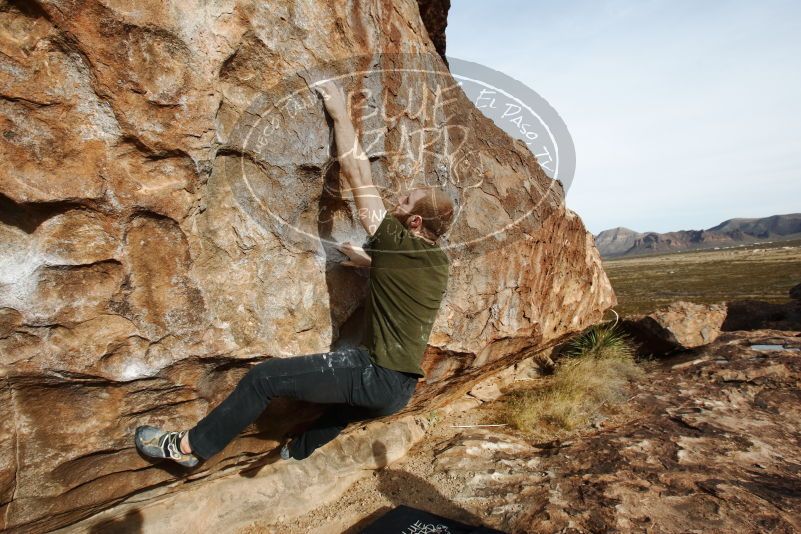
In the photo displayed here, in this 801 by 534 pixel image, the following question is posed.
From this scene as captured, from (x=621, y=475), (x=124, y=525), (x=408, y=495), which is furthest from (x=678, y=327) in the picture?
(x=124, y=525)

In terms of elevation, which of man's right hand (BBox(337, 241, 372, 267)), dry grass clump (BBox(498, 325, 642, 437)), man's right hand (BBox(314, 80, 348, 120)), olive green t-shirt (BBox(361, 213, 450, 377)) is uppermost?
man's right hand (BBox(314, 80, 348, 120))

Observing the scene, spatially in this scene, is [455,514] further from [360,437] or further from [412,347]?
[412,347]

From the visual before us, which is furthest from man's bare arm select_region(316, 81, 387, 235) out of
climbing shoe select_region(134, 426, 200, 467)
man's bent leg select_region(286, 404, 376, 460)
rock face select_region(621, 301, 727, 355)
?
rock face select_region(621, 301, 727, 355)

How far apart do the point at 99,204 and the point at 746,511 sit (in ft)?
15.9

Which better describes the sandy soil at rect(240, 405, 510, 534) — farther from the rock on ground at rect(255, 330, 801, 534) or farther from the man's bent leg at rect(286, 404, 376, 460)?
the man's bent leg at rect(286, 404, 376, 460)

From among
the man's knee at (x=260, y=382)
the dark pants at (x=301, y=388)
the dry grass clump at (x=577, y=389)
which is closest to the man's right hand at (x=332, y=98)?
the dark pants at (x=301, y=388)

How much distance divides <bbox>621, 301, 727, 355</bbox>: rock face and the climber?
7.16 m

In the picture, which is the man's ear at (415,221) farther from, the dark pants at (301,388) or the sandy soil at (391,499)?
the sandy soil at (391,499)

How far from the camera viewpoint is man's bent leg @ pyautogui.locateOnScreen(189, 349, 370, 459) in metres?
2.87

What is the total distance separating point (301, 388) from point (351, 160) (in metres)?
1.59

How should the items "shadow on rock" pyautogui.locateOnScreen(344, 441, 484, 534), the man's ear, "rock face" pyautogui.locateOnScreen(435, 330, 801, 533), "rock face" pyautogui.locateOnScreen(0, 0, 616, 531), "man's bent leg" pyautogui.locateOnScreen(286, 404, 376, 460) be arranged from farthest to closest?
"shadow on rock" pyautogui.locateOnScreen(344, 441, 484, 534) → "rock face" pyautogui.locateOnScreen(435, 330, 801, 533) → "man's bent leg" pyautogui.locateOnScreen(286, 404, 376, 460) → the man's ear → "rock face" pyautogui.locateOnScreen(0, 0, 616, 531)

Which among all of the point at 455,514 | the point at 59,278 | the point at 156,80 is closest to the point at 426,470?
the point at 455,514

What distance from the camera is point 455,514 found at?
3.89m

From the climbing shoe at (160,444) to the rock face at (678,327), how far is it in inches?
326
